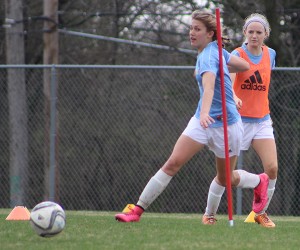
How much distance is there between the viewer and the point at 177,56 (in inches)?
754

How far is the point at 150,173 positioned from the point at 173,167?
7.03 meters

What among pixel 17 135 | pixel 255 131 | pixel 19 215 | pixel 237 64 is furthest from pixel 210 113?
pixel 17 135

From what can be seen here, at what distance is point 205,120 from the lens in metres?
7.41

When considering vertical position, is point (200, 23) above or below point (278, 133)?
above

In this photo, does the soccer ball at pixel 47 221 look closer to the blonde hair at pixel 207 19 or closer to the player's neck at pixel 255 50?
the blonde hair at pixel 207 19

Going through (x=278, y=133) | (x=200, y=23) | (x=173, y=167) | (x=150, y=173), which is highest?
(x=200, y=23)

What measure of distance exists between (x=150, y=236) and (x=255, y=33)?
7.92 ft

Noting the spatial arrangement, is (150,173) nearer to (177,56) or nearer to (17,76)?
(17,76)

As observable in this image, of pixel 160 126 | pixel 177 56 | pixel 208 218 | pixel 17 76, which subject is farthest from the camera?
pixel 177 56

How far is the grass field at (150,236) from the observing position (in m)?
6.56

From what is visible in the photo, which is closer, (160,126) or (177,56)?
(160,126)

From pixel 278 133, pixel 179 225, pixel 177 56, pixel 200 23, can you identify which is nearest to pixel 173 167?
pixel 179 225

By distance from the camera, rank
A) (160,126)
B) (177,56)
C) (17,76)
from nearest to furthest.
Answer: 1. (160,126)
2. (17,76)
3. (177,56)

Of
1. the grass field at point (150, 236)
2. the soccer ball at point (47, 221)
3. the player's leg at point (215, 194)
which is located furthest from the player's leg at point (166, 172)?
the soccer ball at point (47, 221)
